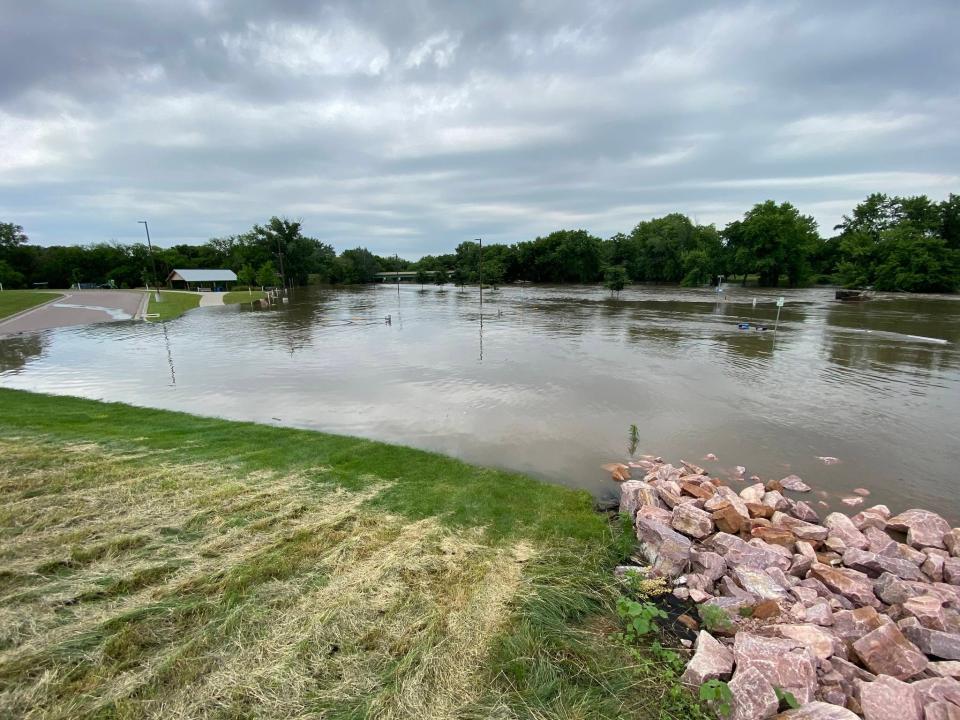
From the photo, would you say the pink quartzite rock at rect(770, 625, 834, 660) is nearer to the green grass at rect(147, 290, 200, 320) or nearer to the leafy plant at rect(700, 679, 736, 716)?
the leafy plant at rect(700, 679, 736, 716)

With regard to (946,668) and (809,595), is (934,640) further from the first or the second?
(809,595)

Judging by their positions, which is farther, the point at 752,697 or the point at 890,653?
the point at 890,653

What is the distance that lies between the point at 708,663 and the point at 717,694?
257 mm

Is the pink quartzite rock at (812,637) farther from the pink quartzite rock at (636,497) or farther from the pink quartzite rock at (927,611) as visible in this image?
the pink quartzite rock at (636,497)

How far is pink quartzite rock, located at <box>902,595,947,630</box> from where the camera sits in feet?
12.2

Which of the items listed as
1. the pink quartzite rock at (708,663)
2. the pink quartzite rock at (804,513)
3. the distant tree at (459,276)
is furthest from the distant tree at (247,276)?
the pink quartzite rock at (708,663)

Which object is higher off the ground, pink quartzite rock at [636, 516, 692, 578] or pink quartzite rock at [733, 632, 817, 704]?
pink quartzite rock at [733, 632, 817, 704]

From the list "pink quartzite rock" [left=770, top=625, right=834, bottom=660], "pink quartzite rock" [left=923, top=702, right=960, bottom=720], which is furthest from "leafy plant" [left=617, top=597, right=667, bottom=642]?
"pink quartzite rock" [left=923, top=702, right=960, bottom=720]

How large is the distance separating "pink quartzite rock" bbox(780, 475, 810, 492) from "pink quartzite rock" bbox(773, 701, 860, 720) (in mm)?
4938

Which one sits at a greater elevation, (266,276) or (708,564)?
(266,276)

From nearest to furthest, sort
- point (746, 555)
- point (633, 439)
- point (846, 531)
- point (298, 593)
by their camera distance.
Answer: point (298, 593), point (746, 555), point (846, 531), point (633, 439)

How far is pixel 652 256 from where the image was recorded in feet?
253

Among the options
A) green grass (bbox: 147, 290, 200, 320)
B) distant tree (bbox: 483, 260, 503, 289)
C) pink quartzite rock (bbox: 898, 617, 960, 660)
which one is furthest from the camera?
distant tree (bbox: 483, 260, 503, 289)

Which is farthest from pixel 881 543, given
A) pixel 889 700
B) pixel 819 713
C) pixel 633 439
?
pixel 633 439
